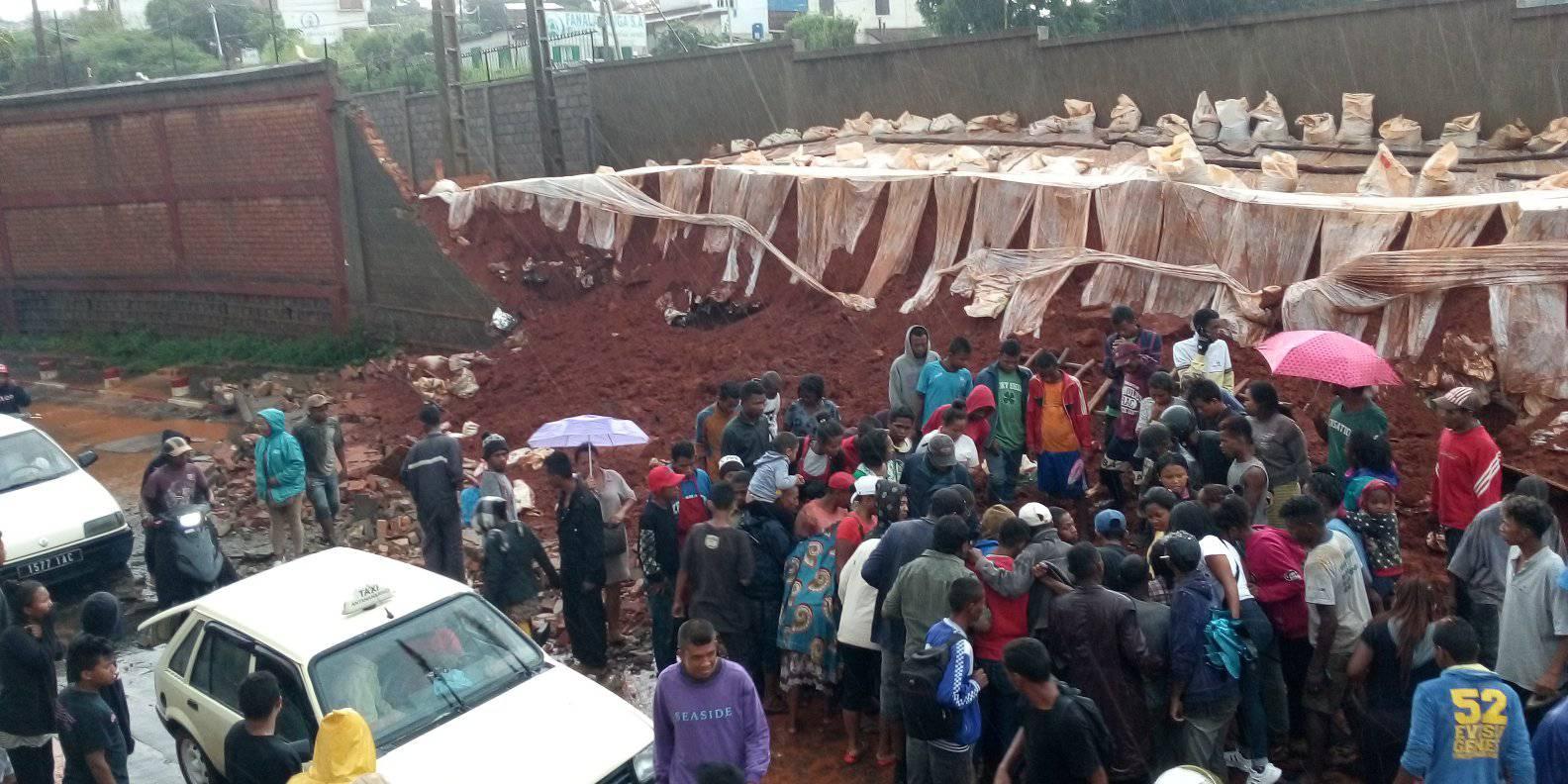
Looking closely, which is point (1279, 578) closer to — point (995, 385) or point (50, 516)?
point (995, 385)

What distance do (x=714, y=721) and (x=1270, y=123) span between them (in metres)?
13.7

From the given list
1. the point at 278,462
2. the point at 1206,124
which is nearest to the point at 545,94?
the point at 1206,124

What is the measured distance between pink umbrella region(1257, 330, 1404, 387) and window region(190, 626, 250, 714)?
5.81 metres

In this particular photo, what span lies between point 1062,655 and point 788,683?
6.54 ft

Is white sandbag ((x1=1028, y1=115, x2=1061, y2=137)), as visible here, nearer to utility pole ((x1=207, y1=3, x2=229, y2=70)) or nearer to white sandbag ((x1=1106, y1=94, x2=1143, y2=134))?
white sandbag ((x1=1106, y1=94, x2=1143, y2=134))

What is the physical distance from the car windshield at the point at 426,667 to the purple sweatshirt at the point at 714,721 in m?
1.52

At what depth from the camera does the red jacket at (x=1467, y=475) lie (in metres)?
6.30

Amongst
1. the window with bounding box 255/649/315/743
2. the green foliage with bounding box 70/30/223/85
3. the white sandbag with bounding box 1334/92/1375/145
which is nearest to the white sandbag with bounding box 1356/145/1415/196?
the white sandbag with bounding box 1334/92/1375/145

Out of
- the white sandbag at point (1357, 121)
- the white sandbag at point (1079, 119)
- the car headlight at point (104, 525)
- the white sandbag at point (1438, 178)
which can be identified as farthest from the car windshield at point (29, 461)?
the white sandbag at point (1357, 121)

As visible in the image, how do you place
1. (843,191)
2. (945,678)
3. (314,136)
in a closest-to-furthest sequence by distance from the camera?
(945,678)
(843,191)
(314,136)

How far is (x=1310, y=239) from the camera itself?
10.0 m

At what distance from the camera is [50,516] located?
33.0 feet

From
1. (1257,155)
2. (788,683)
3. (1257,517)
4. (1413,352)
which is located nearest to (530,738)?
(788,683)

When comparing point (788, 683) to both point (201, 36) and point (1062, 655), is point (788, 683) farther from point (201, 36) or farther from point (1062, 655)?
point (201, 36)
